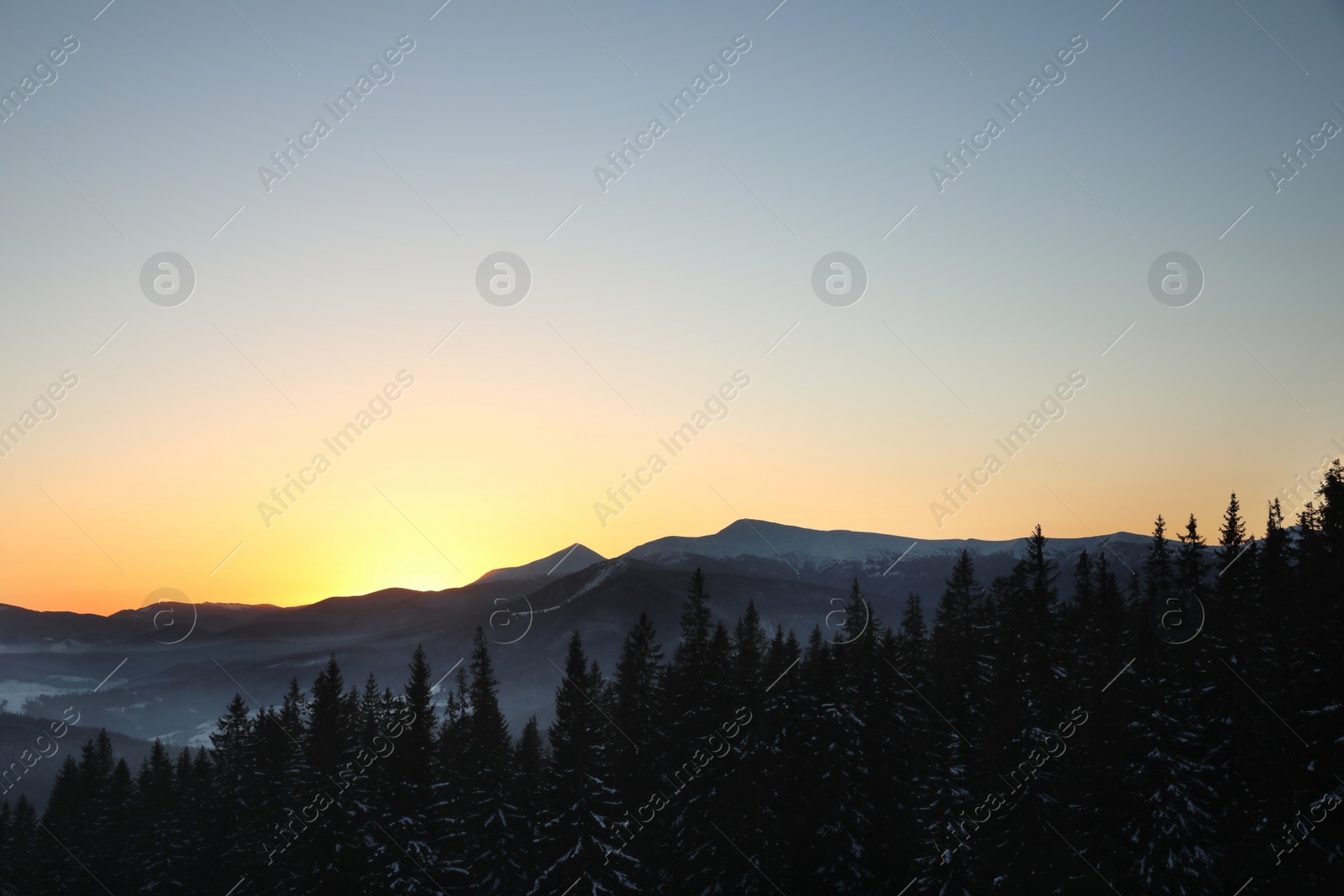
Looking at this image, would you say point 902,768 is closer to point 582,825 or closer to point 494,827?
point 582,825

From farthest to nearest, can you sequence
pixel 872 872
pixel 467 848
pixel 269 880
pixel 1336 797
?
pixel 269 880, pixel 467 848, pixel 872 872, pixel 1336 797

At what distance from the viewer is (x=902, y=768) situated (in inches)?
2105

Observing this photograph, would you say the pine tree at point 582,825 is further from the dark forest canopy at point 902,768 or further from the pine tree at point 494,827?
the pine tree at point 494,827

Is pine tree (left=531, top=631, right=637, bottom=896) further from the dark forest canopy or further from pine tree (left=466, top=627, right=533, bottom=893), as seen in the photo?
pine tree (left=466, top=627, right=533, bottom=893)

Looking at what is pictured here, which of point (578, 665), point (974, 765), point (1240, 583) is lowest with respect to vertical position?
point (1240, 583)

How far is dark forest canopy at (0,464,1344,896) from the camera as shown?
157 feet

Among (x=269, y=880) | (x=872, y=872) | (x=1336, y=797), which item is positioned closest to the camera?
(x=1336, y=797)

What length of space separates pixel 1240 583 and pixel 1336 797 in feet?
70.0

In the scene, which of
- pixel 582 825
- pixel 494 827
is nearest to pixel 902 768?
pixel 582 825

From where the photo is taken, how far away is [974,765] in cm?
5259

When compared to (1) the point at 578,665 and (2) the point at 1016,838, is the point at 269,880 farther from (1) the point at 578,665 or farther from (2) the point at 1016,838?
(2) the point at 1016,838

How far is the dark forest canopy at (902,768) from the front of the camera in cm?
4788

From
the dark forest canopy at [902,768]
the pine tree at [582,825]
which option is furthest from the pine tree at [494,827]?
the pine tree at [582,825]

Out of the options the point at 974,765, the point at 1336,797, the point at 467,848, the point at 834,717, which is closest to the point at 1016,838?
the point at 974,765
